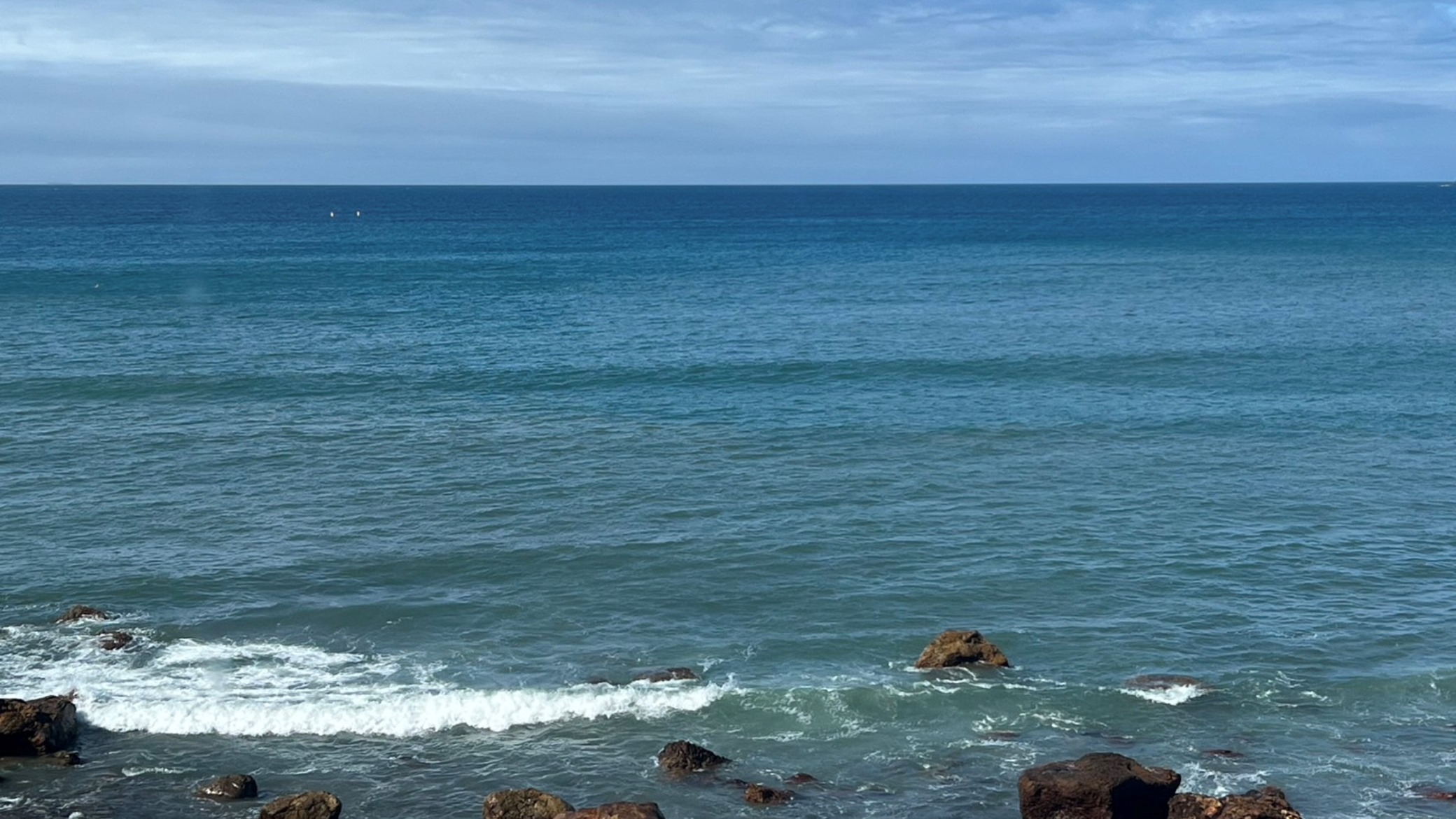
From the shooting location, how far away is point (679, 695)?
100 feet

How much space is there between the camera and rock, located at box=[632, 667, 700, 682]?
3147cm

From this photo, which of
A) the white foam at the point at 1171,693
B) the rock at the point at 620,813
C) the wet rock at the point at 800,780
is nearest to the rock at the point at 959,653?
the white foam at the point at 1171,693

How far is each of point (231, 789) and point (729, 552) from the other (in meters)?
17.4

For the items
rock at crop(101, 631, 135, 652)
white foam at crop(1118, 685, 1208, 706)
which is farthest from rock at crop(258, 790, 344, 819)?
white foam at crop(1118, 685, 1208, 706)

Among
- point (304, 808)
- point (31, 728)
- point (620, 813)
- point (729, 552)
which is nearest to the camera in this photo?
point (620, 813)

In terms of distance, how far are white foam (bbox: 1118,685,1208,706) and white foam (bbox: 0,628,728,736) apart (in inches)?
367

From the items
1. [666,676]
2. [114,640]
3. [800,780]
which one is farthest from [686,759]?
[114,640]

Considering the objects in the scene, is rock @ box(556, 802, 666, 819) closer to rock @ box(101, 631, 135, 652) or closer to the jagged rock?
the jagged rock

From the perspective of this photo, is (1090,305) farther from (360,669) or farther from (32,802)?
(32,802)

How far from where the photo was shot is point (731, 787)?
26.2 metres

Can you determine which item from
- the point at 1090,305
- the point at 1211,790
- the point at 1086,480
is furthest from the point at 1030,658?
the point at 1090,305

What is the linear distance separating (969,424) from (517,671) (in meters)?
27.3

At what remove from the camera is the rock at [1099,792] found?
77.7 ft

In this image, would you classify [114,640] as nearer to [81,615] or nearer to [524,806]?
[81,615]
